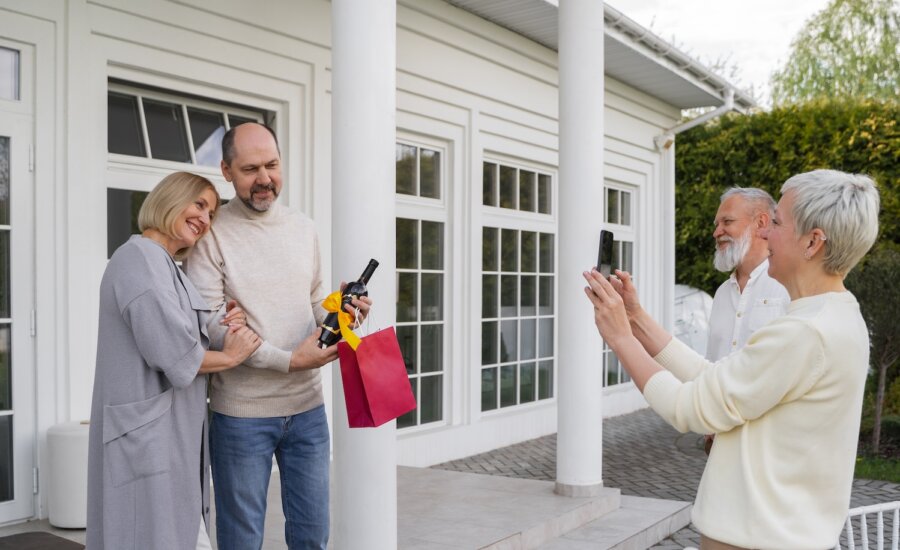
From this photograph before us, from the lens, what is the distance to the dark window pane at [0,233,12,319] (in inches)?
175

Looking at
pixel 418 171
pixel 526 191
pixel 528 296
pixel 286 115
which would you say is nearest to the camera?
pixel 286 115

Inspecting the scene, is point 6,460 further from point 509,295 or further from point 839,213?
point 509,295

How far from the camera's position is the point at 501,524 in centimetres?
444

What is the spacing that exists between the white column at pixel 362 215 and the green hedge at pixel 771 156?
378 inches

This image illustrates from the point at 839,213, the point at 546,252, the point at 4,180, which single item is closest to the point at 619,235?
the point at 546,252

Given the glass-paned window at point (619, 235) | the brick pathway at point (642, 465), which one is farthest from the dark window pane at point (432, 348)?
the glass-paned window at point (619, 235)

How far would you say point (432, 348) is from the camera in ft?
23.7

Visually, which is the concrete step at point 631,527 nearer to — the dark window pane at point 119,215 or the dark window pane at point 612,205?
the dark window pane at point 119,215

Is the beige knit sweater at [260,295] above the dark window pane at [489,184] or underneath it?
underneath

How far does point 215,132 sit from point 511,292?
139 inches

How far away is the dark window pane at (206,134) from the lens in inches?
213

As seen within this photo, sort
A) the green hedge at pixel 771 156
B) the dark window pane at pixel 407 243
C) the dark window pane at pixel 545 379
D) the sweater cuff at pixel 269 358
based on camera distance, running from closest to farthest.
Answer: the sweater cuff at pixel 269 358, the dark window pane at pixel 407 243, the dark window pane at pixel 545 379, the green hedge at pixel 771 156

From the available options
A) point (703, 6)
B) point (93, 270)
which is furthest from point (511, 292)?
point (703, 6)

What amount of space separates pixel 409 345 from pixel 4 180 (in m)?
3.34
